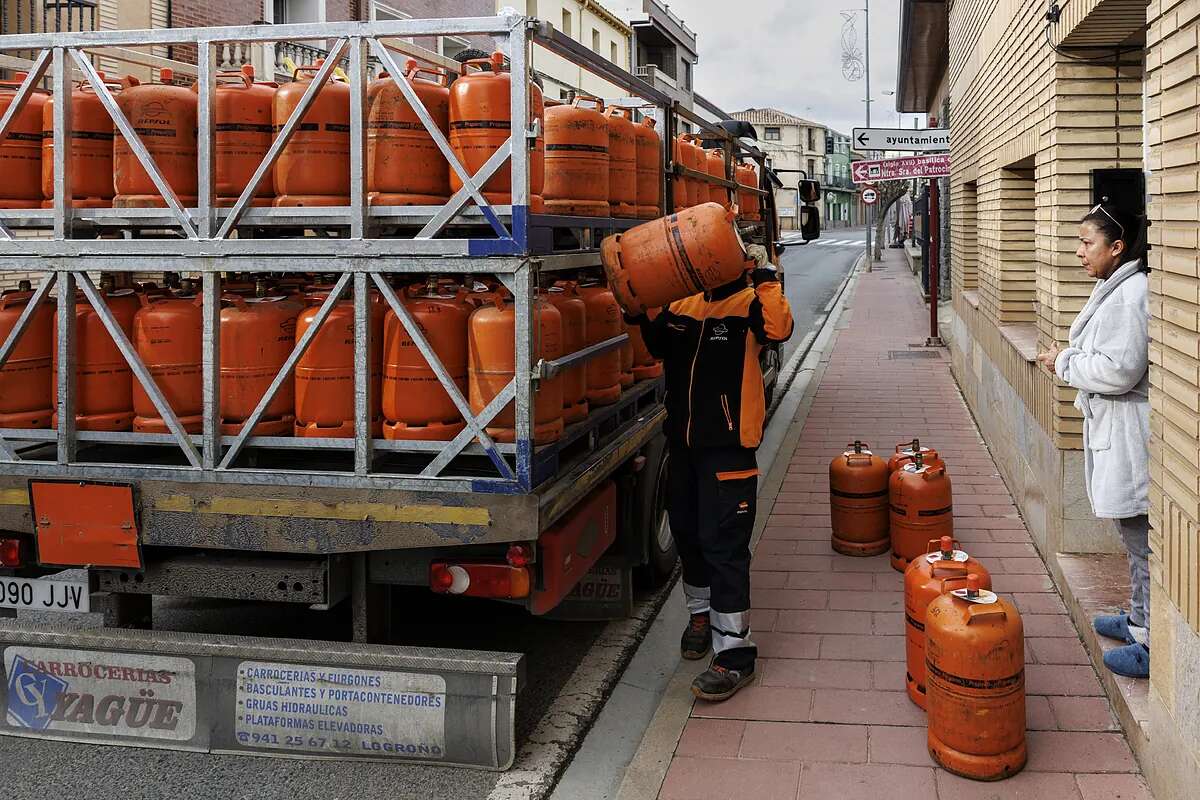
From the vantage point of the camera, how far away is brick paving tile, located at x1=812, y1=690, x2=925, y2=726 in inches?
186

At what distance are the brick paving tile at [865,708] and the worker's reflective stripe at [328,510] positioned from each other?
5.48 feet

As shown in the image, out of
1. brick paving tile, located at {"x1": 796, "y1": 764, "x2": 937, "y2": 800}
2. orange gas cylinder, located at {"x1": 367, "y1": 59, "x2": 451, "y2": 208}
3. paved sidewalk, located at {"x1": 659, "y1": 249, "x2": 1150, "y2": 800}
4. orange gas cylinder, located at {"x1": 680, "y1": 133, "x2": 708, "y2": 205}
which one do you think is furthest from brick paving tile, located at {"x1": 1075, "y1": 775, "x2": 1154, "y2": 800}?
orange gas cylinder, located at {"x1": 680, "y1": 133, "x2": 708, "y2": 205}

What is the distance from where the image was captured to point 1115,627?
16.3ft

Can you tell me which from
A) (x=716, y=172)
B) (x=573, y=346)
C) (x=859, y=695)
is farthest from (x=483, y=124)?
(x=716, y=172)

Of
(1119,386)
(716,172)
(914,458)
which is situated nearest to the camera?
(1119,386)

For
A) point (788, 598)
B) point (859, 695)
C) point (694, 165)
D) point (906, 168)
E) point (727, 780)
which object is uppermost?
point (906, 168)

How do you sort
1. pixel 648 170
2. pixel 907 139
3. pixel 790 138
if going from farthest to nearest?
pixel 790 138 < pixel 907 139 < pixel 648 170

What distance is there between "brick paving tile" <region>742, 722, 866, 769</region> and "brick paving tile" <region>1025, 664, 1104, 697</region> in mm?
875

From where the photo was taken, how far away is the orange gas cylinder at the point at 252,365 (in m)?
4.70

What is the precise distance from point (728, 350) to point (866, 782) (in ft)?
6.28

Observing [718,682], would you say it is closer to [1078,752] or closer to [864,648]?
[864,648]

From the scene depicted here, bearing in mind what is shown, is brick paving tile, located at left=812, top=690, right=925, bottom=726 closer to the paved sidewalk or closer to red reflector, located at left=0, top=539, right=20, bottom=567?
the paved sidewalk

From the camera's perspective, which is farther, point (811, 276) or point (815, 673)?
point (811, 276)

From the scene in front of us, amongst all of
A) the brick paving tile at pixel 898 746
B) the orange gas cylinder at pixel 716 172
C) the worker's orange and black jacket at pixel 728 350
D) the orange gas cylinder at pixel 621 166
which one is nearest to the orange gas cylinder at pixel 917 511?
the worker's orange and black jacket at pixel 728 350
